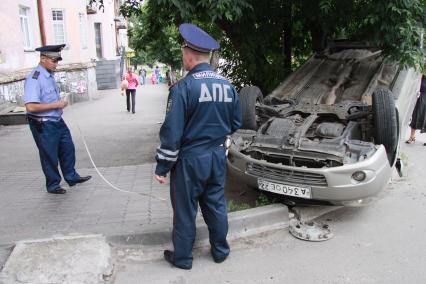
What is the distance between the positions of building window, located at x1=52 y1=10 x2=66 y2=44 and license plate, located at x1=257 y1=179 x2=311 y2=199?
56.1 ft

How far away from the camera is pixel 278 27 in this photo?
7621mm

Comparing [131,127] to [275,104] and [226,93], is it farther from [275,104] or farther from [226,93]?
[226,93]

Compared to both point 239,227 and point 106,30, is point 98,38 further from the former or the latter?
point 239,227

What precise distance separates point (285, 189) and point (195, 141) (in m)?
1.37

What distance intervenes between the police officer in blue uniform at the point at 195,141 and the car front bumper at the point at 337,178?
99 cm

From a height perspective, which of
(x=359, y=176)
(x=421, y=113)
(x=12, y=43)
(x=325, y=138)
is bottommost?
(x=421, y=113)

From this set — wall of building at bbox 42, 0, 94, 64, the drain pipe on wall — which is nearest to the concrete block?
the drain pipe on wall

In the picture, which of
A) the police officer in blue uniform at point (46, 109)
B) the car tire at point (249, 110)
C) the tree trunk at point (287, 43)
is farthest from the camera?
the tree trunk at point (287, 43)

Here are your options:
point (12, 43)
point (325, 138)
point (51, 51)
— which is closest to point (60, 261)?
point (51, 51)

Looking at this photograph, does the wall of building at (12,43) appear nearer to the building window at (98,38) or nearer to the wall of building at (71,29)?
the wall of building at (71,29)

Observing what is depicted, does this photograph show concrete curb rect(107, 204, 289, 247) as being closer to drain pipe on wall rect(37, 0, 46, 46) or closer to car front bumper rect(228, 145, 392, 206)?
car front bumper rect(228, 145, 392, 206)

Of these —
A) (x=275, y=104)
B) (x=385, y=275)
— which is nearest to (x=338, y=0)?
(x=275, y=104)

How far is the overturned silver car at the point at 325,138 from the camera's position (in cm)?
414

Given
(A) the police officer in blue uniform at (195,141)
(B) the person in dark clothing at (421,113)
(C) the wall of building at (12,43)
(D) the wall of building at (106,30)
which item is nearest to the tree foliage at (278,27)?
(B) the person in dark clothing at (421,113)
